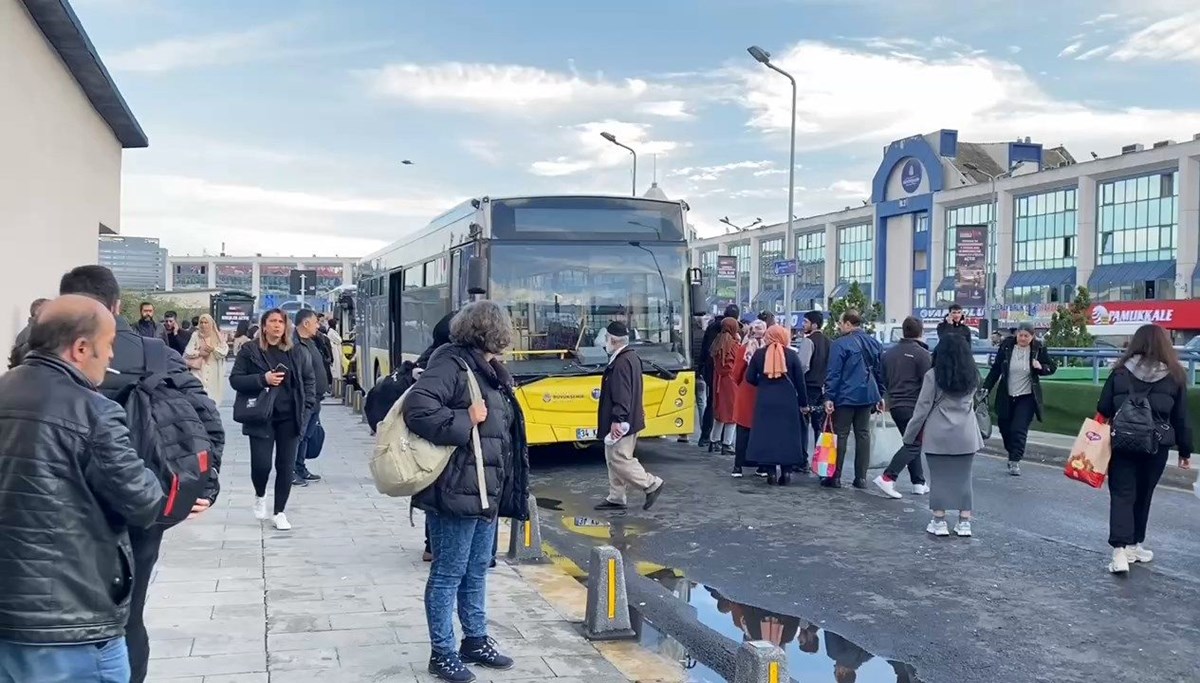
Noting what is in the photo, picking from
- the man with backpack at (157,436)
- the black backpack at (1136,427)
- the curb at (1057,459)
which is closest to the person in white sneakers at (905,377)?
the curb at (1057,459)

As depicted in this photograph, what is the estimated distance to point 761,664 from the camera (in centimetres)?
443

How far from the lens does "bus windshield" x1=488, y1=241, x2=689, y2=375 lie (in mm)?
12711

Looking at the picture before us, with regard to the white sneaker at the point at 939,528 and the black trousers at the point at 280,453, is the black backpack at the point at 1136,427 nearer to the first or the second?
the white sneaker at the point at 939,528

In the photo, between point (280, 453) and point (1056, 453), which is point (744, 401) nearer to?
point (1056, 453)

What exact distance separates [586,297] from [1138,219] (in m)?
56.7

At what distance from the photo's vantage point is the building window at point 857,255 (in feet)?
279

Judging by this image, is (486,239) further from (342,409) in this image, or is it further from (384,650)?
(342,409)

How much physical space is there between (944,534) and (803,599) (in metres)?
2.48

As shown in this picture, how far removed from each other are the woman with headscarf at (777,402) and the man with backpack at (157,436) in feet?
27.5

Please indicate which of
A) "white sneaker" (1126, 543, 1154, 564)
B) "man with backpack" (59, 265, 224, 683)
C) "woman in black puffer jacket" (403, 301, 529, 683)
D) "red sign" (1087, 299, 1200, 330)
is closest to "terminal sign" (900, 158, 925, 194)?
"red sign" (1087, 299, 1200, 330)

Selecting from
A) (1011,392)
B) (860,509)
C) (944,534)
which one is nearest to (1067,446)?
(1011,392)

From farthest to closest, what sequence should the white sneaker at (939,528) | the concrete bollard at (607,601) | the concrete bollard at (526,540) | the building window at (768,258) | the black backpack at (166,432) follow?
1. the building window at (768,258)
2. the white sneaker at (939,528)
3. the concrete bollard at (526,540)
4. the concrete bollard at (607,601)
5. the black backpack at (166,432)

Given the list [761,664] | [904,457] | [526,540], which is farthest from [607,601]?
[904,457]

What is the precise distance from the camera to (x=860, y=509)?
10570 millimetres
